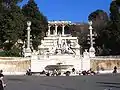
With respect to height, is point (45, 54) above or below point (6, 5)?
below

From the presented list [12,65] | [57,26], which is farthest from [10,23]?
[57,26]

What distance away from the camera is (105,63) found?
5441 cm

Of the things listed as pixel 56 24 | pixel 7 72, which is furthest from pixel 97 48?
pixel 7 72

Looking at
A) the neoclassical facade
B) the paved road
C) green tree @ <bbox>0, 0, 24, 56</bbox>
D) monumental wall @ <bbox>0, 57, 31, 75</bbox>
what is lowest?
the paved road

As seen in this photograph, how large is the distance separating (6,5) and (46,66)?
38.4 feet

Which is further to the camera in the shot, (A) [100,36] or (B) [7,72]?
(A) [100,36]

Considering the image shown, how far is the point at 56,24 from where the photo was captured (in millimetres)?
93312

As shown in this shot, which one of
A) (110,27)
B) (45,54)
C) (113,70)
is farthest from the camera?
(110,27)

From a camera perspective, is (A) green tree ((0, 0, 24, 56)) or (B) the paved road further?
(A) green tree ((0, 0, 24, 56))

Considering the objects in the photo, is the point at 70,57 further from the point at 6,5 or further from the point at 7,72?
the point at 6,5

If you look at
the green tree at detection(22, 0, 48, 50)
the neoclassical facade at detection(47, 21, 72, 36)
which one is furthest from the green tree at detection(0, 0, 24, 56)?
the neoclassical facade at detection(47, 21, 72, 36)

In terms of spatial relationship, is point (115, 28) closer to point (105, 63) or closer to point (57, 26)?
point (105, 63)

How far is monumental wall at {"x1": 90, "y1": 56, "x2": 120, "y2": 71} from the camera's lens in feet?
178

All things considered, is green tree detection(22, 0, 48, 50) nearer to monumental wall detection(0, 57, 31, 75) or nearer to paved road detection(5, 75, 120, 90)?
monumental wall detection(0, 57, 31, 75)
